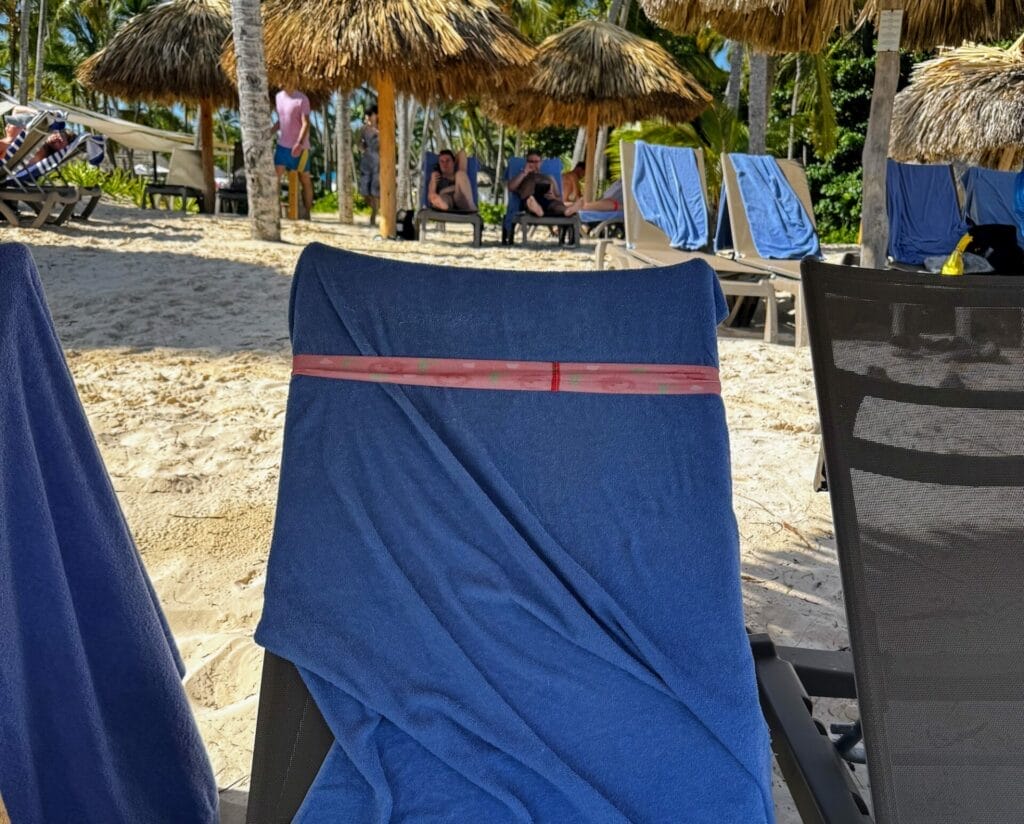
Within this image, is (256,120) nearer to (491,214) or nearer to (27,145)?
(27,145)

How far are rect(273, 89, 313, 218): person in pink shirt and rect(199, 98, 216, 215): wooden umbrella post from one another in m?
2.51

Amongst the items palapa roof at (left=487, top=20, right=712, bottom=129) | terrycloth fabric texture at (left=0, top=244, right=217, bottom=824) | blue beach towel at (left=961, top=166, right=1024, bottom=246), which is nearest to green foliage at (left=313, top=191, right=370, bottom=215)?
palapa roof at (left=487, top=20, right=712, bottom=129)

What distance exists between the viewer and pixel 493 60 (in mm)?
10938

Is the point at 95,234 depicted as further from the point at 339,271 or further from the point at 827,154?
the point at 827,154

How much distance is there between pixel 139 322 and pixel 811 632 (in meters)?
4.62

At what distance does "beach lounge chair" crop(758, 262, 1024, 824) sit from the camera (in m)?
1.29

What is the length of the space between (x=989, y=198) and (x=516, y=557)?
9.00 metres

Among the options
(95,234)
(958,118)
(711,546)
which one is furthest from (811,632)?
(958,118)

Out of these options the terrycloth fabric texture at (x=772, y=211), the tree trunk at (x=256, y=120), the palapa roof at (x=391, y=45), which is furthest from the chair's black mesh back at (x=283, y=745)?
the palapa roof at (x=391, y=45)

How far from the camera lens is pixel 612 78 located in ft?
44.9

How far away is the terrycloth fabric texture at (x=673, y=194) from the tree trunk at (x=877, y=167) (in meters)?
1.99

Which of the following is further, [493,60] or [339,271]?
[493,60]

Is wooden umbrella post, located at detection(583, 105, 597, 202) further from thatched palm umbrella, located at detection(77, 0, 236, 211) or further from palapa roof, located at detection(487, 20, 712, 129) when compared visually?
thatched palm umbrella, located at detection(77, 0, 236, 211)

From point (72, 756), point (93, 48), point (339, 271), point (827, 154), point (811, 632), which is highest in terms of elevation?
point (93, 48)
